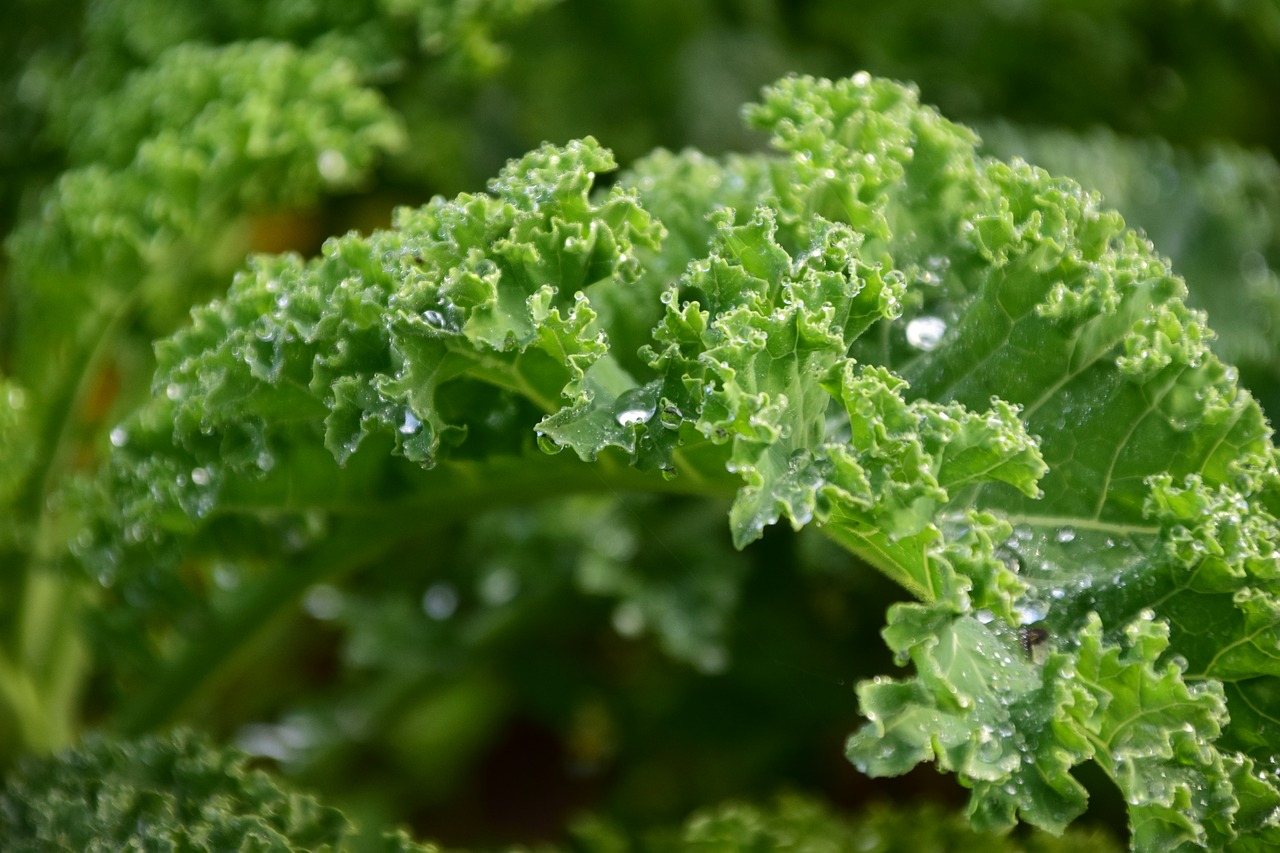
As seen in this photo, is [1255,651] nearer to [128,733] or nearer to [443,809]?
[128,733]

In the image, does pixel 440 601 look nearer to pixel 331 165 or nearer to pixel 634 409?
pixel 331 165

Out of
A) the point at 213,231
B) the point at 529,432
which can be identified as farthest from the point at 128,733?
the point at 529,432

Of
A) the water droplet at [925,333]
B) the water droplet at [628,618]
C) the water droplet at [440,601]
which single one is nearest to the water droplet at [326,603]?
the water droplet at [440,601]

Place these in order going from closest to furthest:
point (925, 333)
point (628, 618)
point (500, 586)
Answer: point (925, 333), point (628, 618), point (500, 586)

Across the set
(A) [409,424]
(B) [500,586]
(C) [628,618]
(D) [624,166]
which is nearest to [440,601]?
(B) [500,586]

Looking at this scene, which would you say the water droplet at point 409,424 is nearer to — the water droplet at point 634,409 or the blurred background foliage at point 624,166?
the water droplet at point 634,409

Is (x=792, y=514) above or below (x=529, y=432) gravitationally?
above

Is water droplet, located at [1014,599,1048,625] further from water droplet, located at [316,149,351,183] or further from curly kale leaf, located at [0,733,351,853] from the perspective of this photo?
water droplet, located at [316,149,351,183]
